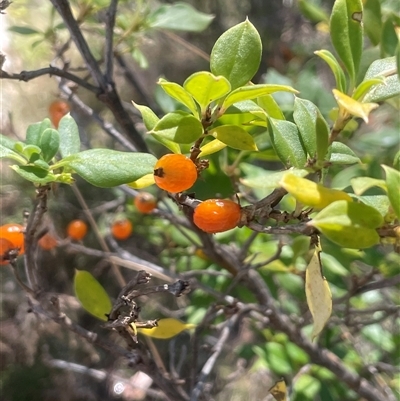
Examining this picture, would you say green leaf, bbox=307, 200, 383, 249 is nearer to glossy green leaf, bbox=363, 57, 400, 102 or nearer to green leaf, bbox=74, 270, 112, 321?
glossy green leaf, bbox=363, 57, 400, 102

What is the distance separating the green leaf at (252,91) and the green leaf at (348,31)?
85 mm

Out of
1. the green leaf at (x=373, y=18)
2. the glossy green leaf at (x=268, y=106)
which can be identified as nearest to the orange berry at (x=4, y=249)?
the glossy green leaf at (x=268, y=106)

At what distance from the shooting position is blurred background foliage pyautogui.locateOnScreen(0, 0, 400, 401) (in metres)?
0.89

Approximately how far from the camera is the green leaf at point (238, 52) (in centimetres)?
40

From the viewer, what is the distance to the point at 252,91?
39 centimetres

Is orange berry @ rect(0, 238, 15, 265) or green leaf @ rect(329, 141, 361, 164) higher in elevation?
green leaf @ rect(329, 141, 361, 164)

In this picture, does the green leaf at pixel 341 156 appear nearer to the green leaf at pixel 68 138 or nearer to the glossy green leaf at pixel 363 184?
the glossy green leaf at pixel 363 184

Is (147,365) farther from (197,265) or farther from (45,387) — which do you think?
(45,387)

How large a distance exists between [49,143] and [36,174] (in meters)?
0.05

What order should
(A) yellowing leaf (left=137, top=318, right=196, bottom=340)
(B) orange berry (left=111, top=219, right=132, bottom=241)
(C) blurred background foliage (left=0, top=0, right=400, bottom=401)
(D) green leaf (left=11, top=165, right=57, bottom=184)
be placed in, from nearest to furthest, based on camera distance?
(D) green leaf (left=11, top=165, right=57, bottom=184) → (A) yellowing leaf (left=137, top=318, right=196, bottom=340) → (C) blurred background foliage (left=0, top=0, right=400, bottom=401) → (B) orange berry (left=111, top=219, right=132, bottom=241)

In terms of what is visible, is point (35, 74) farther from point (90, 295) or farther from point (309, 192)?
point (309, 192)

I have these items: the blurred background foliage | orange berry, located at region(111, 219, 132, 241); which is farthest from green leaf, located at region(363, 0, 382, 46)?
orange berry, located at region(111, 219, 132, 241)

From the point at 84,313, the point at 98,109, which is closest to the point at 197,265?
the point at 84,313

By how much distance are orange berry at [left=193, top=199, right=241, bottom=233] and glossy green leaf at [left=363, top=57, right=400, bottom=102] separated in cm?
18
